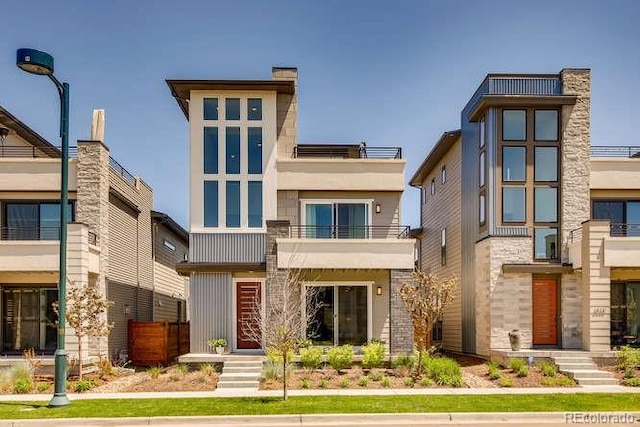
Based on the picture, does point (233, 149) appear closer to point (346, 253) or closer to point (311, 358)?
point (346, 253)

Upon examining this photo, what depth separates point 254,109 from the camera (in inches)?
847

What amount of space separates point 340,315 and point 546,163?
922 centimetres

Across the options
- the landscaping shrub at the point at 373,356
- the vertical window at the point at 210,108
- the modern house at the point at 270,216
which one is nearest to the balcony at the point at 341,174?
the modern house at the point at 270,216

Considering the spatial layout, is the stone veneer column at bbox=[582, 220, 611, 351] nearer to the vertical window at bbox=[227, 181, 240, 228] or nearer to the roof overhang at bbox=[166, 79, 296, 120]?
the roof overhang at bbox=[166, 79, 296, 120]

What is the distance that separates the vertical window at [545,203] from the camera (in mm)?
21859

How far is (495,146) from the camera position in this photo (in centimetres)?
2195

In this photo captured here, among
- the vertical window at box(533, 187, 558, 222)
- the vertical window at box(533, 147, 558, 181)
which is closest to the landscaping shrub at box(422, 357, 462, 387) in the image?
the vertical window at box(533, 187, 558, 222)

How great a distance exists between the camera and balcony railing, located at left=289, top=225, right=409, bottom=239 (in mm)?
21422

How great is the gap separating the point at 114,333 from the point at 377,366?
9881mm

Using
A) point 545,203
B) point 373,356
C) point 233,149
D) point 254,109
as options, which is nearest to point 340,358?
point 373,356

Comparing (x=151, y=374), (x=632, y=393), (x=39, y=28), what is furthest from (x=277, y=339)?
(x=39, y=28)

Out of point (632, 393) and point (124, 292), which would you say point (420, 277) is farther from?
point (124, 292)

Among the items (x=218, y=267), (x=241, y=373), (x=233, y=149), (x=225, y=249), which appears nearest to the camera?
(x=241, y=373)

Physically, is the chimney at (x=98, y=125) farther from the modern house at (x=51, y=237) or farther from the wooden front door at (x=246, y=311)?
the wooden front door at (x=246, y=311)
